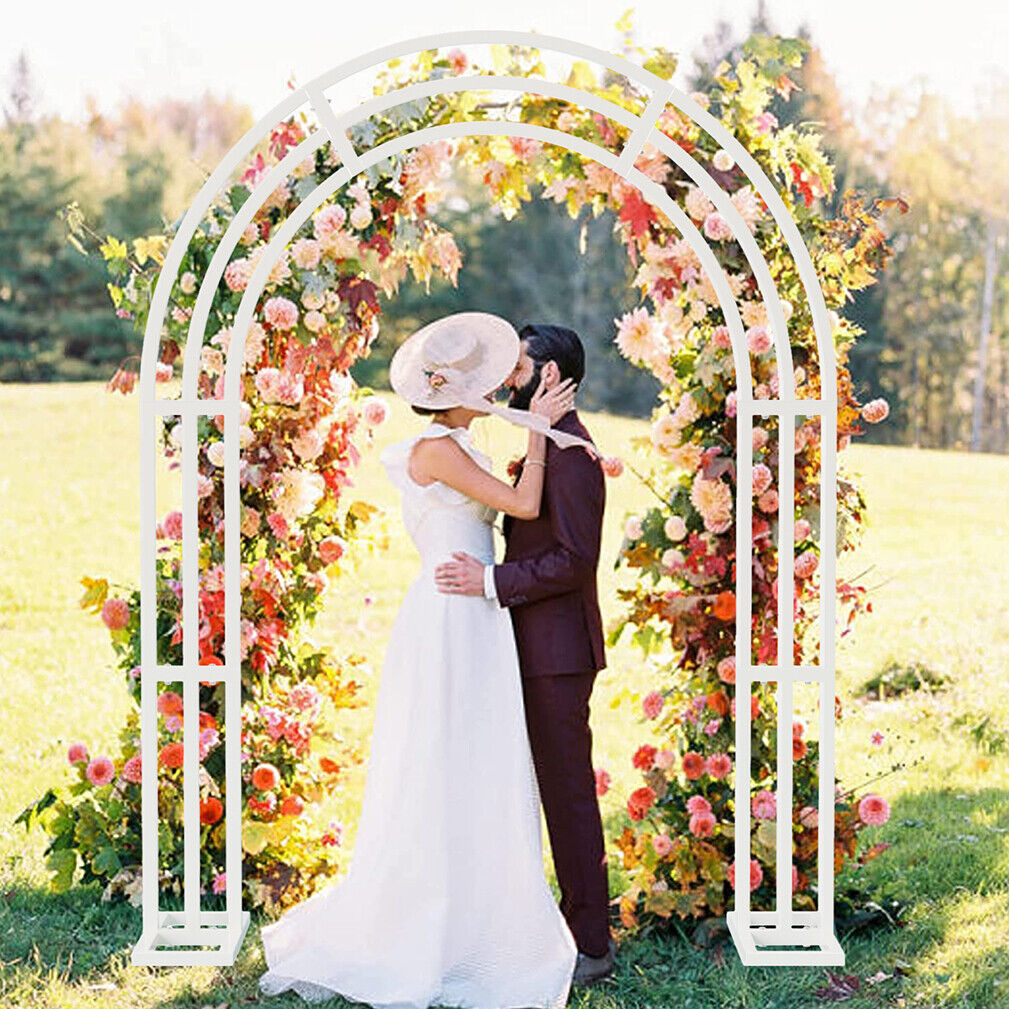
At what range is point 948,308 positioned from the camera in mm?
29422

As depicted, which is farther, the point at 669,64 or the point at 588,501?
the point at 669,64

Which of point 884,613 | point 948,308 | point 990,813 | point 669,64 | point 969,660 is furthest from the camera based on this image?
point 948,308

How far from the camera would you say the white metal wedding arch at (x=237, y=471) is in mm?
4215

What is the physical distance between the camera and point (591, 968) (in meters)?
4.50

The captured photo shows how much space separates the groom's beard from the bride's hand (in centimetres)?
2

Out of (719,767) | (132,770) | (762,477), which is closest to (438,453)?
(762,477)

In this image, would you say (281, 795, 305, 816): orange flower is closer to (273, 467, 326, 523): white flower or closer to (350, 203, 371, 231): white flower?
(273, 467, 326, 523): white flower

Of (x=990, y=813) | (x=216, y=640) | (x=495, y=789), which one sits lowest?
(x=990, y=813)

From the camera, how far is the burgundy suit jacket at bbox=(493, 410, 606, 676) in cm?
Result: 430

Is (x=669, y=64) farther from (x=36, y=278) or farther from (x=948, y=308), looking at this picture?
(x=948, y=308)

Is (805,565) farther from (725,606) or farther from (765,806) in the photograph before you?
(765,806)

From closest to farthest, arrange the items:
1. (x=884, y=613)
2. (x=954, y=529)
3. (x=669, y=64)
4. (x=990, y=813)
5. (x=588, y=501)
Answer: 1. (x=588, y=501)
2. (x=669, y=64)
3. (x=990, y=813)
4. (x=884, y=613)
5. (x=954, y=529)

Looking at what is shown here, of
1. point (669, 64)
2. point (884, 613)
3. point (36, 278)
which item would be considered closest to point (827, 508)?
point (669, 64)

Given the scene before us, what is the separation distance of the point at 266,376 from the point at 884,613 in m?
7.16
